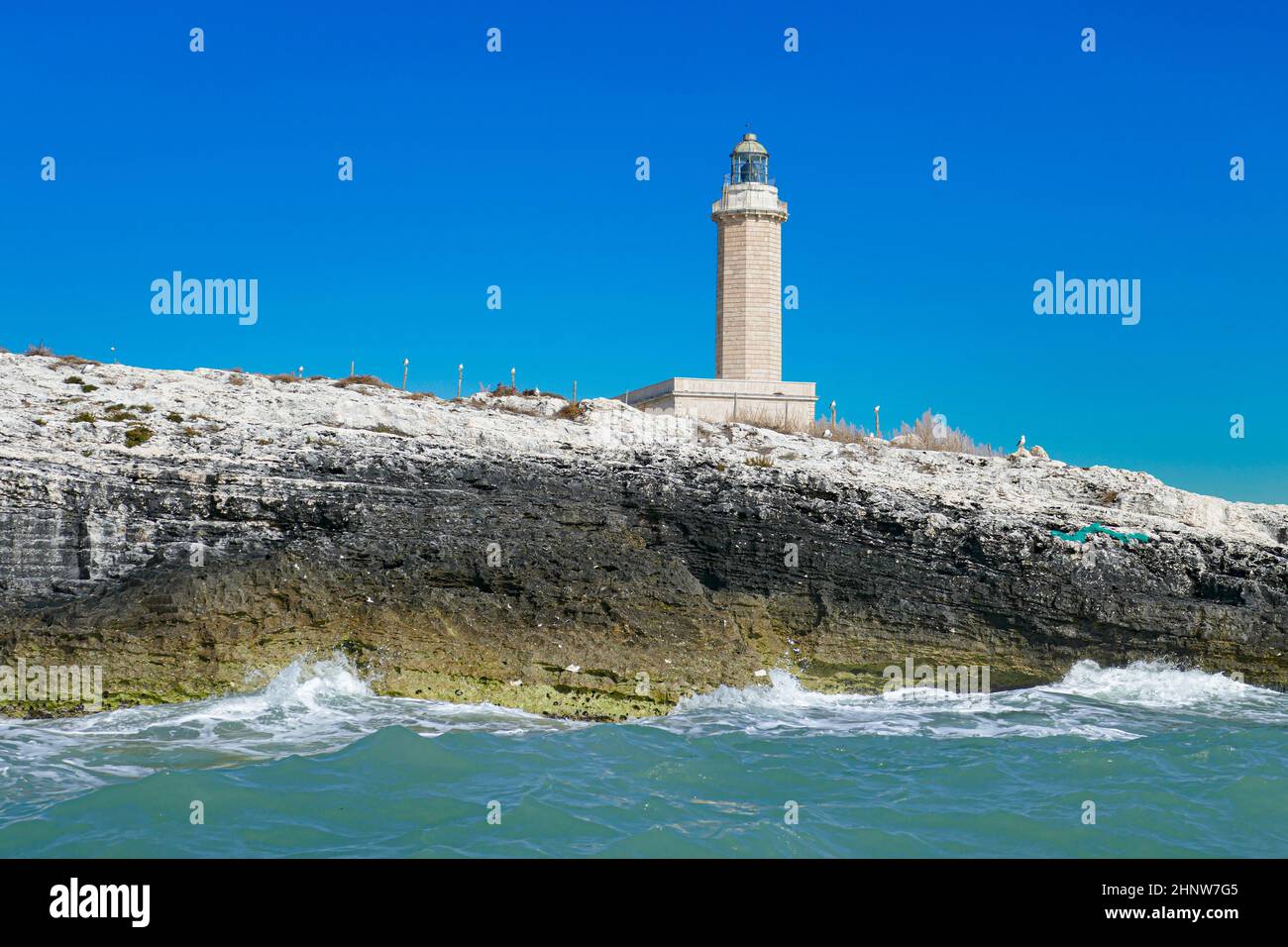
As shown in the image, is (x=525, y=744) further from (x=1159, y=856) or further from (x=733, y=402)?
(x=733, y=402)

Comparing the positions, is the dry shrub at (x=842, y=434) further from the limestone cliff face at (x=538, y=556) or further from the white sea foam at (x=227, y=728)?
the white sea foam at (x=227, y=728)

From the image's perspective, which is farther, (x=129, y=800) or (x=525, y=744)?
(x=525, y=744)

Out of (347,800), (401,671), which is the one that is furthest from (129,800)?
(401,671)

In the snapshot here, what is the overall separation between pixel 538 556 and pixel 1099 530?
874cm

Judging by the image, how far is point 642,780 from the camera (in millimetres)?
10828

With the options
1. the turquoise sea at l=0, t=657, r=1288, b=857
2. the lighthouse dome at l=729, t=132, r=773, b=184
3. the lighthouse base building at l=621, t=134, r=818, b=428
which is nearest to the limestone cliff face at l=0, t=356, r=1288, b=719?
the turquoise sea at l=0, t=657, r=1288, b=857

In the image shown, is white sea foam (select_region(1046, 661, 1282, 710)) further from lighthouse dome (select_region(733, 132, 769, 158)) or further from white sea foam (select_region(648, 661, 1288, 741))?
lighthouse dome (select_region(733, 132, 769, 158))

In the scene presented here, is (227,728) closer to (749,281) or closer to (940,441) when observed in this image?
(940,441)

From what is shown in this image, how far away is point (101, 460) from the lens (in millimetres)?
15836

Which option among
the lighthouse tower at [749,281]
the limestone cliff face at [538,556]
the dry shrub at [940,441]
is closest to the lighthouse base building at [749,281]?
the lighthouse tower at [749,281]

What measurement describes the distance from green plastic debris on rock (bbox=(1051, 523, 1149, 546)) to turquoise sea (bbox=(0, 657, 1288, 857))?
326 centimetres

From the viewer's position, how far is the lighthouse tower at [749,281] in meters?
42.0

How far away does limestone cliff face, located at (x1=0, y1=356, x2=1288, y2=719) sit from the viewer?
565 inches
